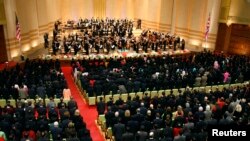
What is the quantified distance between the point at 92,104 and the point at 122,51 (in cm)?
1163

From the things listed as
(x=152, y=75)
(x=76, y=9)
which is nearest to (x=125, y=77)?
(x=152, y=75)

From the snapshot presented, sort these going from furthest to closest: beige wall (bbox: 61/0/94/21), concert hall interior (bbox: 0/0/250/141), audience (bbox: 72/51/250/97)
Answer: beige wall (bbox: 61/0/94/21) → audience (bbox: 72/51/250/97) → concert hall interior (bbox: 0/0/250/141)

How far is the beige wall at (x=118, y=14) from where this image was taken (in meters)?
23.8

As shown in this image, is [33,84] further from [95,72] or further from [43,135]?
[43,135]

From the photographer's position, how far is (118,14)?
41.9 meters

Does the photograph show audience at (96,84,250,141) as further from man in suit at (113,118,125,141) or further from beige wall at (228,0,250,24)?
beige wall at (228,0,250,24)

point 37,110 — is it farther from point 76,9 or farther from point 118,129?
point 76,9

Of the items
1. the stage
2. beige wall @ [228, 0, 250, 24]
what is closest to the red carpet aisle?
the stage

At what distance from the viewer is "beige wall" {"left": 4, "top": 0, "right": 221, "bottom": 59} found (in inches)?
939

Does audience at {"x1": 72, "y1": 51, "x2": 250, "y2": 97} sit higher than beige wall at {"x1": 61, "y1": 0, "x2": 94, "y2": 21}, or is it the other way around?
beige wall at {"x1": 61, "y1": 0, "x2": 94, "y2": 21}

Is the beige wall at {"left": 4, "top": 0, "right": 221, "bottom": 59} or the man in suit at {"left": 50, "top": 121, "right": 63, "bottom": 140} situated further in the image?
the beige wall at {"left": 4, "top": 0, "right": 221, "bottom": 59}

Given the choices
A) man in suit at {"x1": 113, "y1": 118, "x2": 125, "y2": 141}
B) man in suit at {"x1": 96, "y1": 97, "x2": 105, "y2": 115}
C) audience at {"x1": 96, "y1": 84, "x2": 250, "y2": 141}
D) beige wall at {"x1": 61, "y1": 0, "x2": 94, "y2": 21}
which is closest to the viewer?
audience at {"x1": 96, "y1": 84, "x2": 250, "y2": 141}

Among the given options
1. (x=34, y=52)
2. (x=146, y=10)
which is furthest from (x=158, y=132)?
(x=146, y=10)

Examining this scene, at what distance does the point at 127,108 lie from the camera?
1219 centimetres
